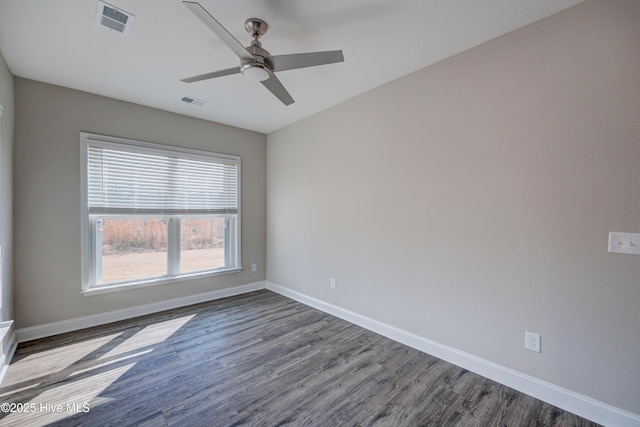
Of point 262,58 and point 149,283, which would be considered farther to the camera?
point 149,283

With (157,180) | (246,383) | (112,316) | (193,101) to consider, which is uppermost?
(193,101)

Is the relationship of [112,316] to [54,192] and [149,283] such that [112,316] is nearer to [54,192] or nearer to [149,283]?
[149,283]

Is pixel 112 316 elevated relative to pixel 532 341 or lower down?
lower down

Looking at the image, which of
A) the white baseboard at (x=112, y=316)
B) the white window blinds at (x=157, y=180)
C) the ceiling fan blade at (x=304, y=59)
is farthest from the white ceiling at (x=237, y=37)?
the white baseboard at (x=112, y=316)

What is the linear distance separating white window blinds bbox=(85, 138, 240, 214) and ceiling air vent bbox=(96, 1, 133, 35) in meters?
1.63

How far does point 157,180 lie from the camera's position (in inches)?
141

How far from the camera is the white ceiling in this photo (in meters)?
1.83

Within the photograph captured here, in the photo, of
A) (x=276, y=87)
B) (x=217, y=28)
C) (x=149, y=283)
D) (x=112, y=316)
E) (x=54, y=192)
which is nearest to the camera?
(x=217, y=28)

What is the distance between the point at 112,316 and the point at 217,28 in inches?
135

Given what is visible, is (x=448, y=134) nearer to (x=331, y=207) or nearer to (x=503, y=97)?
(x=503, y=97)

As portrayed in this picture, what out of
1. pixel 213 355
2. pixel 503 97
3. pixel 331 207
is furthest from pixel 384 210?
pixel 213 355

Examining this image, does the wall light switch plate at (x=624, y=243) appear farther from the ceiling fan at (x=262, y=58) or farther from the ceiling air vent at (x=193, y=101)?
the ceiling air vent at (x=193, y=101)

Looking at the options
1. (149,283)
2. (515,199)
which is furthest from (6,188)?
(515,199)

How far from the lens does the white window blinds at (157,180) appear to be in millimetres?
3176
